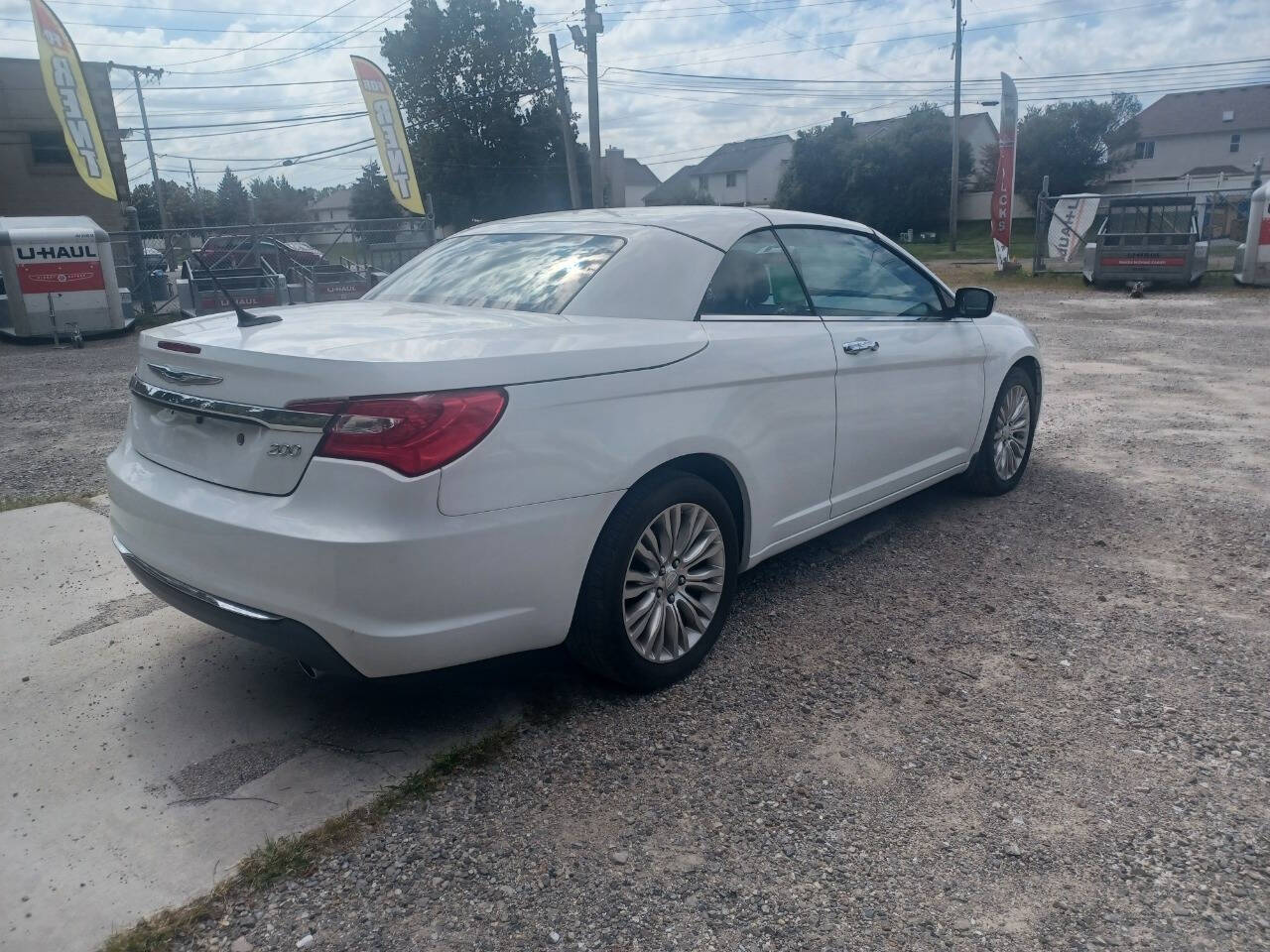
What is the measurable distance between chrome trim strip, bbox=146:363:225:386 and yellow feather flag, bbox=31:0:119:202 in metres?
17.9

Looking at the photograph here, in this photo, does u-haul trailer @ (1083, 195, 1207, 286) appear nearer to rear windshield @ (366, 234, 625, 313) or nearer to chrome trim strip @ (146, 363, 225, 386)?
rear windshield @ (366, 234, 625, 313)

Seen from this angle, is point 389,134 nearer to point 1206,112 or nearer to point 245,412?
point 245,412

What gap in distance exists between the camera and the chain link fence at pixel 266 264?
18.4 metres

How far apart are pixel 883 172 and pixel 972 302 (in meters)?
43.9

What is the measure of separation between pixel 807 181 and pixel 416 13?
23254mm

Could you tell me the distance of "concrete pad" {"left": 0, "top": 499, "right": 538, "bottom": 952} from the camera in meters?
2.49

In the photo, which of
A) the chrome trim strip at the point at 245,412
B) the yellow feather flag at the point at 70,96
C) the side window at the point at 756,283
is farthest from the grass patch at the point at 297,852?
the yellow feather flag at the point at 70,96

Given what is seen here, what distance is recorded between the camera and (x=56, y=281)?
1570 cm

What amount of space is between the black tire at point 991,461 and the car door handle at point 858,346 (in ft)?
4.61

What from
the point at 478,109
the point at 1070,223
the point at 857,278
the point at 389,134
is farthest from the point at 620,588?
the point at 478,109

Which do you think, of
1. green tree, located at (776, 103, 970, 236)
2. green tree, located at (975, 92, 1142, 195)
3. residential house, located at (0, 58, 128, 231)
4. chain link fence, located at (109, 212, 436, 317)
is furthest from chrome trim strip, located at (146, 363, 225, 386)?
green tree, located at (975, 92, 1142, 195)

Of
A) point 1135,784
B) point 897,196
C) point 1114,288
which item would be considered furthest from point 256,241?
point 897,196

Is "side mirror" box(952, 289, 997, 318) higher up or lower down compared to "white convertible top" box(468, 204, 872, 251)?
lower down

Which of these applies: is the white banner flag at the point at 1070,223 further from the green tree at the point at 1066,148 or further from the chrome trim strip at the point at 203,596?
the green tree at the point at 1066,148
